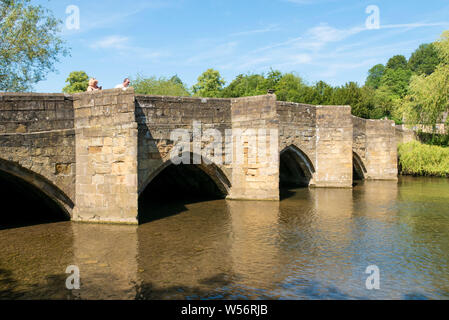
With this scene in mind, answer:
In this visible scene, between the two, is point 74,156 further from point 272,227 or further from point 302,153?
point 302,153

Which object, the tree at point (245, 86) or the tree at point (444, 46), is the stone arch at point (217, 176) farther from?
the tree at point (245, 86)

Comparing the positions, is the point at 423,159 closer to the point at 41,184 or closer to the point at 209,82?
the point at 41,184

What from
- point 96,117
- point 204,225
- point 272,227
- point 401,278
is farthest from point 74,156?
point 401,278

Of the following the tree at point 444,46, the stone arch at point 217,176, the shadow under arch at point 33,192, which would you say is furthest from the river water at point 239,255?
the tree at point 444,46

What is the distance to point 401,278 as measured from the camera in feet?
19.2

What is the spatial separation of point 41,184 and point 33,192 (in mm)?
1424

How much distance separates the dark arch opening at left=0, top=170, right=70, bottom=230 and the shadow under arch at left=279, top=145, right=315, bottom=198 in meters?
9.17

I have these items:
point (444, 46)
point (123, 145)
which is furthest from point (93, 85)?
point (444, 46)

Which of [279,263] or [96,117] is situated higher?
[96,117]

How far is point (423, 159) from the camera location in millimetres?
22812

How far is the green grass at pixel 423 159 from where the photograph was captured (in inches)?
879

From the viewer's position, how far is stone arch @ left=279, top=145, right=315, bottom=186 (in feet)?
54.4
